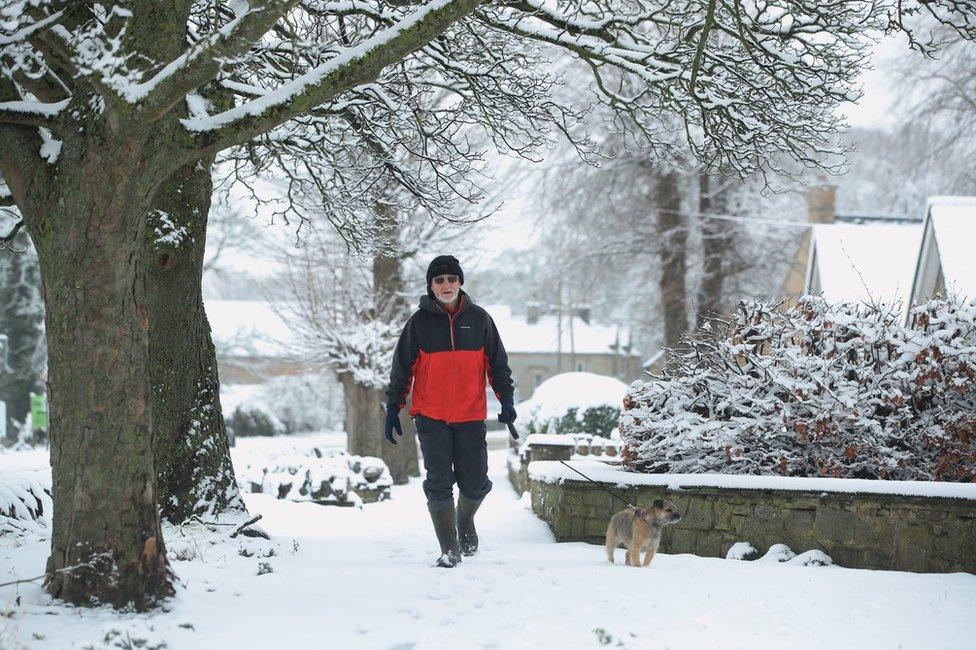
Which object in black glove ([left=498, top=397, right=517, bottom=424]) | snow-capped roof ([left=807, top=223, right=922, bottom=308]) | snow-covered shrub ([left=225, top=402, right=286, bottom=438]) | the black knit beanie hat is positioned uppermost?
snow-capped roof ([left=807, top=223, right=922, bottom=308])

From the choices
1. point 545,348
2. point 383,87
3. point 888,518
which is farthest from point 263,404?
point 888,518

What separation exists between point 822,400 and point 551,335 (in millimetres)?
55708

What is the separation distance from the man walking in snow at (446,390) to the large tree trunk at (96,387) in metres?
1.89

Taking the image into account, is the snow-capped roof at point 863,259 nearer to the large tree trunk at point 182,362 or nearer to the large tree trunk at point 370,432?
the large tree trunk at point 370,432

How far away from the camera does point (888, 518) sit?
261 inches

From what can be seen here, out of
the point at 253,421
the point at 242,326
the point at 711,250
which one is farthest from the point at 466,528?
the point at 253,421

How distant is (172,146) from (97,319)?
0.82m

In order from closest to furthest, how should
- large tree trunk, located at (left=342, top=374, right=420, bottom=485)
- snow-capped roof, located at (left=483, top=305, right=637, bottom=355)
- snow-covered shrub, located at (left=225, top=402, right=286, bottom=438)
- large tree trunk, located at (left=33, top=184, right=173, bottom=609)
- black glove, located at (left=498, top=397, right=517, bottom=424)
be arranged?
large tree trunk, located at (left=33, top=184, right=173, bottom=609) < black glove, located at (left=498, top=397, right=517, bottom=424) < large tree trunk, located at (left=342, top=374, right=420, bottom=485) < snow-covered shrub, located at (left=225, top=402, right=286, bottom=438) < snow-capped roof, located at (left=483, top=305, right=637, bottom=355)

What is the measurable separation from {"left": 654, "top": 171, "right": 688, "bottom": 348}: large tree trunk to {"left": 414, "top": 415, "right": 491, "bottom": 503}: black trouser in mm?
18298

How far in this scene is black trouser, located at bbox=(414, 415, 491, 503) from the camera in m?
6.11

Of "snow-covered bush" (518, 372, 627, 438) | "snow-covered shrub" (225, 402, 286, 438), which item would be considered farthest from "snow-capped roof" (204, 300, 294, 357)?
"snow-covered bush" (518, 372, 627, 438)

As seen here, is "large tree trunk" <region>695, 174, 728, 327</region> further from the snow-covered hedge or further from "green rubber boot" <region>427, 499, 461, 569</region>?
"green rubber boot" <region>427, 499, 461, 569</region>

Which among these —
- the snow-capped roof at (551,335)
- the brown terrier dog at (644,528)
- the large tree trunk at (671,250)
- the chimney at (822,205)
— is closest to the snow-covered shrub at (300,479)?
the brown terrier dog at (644,528)

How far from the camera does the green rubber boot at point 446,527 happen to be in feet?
19.8
